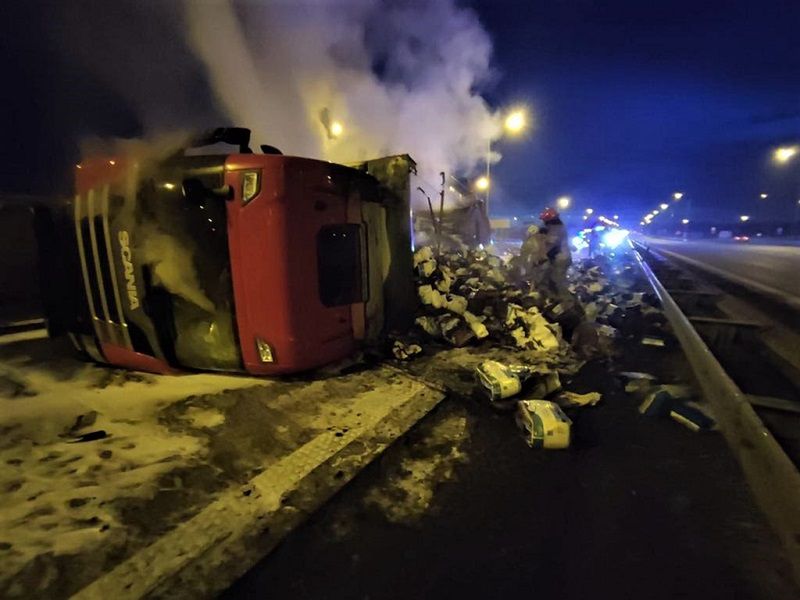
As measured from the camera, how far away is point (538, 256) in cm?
716

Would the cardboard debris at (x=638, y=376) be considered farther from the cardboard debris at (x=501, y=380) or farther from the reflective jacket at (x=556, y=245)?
the reflective jacket at (x=556, y=245)

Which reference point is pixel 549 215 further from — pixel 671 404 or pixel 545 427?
pixel 545 427

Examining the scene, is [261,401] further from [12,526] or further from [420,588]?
[420,588]

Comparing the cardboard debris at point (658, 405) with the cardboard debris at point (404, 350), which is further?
the cardboard debris at point (404, 350)

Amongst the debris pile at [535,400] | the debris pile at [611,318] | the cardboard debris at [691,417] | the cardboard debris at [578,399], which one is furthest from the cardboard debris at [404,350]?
the cardboard debris at [691,417]

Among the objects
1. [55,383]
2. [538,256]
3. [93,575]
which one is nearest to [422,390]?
[93,575]

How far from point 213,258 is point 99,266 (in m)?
1.05

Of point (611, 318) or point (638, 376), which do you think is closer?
point (638, 376)

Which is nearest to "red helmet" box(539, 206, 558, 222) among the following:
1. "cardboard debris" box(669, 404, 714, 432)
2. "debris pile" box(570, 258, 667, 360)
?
"debris pile" box(570, 258, 667, 360)

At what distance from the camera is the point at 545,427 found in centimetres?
247

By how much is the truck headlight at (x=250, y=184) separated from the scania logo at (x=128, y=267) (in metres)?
1.04

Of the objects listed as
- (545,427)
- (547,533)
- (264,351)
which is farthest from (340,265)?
(547,533)

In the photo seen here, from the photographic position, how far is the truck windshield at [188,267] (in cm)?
305

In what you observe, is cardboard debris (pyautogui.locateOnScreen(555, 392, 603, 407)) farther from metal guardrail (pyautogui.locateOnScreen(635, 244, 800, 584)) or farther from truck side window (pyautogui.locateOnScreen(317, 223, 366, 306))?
truck side window (pyautogui.locateOnScreen(317, 223, 366, 306))
